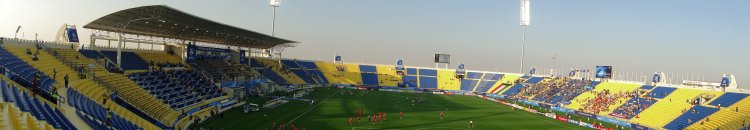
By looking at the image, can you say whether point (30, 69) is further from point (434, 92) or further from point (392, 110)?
point (434, 92)

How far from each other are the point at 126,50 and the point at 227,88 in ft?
41.6

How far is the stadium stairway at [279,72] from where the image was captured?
9423 cm

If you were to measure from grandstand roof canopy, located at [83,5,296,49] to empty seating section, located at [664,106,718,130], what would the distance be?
166ft

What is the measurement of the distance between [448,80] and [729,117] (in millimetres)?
64948

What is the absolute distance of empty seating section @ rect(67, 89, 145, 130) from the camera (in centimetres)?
2344

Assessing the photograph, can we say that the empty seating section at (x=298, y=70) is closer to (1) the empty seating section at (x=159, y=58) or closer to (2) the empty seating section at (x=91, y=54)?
(1) the empty seating section at (x=159, y=58)

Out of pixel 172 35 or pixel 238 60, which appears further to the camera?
pixel 238 60

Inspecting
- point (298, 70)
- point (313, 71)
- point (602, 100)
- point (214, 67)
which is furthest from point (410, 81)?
point (214, 67)

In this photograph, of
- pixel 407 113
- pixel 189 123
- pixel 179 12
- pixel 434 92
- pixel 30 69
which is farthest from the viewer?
pixel 434 92

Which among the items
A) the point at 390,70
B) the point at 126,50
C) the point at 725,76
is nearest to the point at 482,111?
the point at 725,76

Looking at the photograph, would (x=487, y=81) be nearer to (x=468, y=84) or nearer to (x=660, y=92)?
(x=468, y=84)

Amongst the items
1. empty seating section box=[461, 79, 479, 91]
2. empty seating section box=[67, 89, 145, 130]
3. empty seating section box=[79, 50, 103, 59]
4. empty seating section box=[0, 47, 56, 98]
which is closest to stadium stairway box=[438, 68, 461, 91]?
empty seating section box=[461, 79, 479, 91]

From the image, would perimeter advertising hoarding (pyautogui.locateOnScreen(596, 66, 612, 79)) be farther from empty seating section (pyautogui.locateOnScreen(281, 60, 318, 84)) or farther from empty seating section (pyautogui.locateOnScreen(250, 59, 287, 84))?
empty seating section (pyautogui.locateOnScreen(250, 59, 287, 84))

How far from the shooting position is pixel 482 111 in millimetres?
61562
